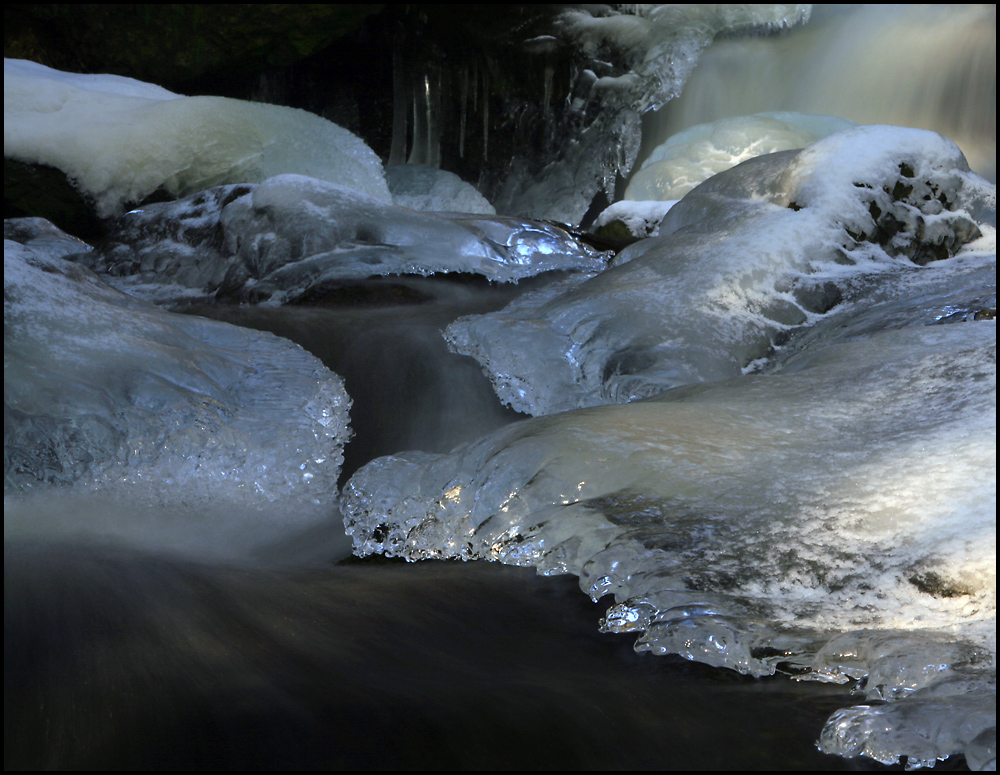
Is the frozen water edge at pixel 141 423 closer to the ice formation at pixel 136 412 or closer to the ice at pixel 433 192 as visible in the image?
the ice formation at pixel 136 412

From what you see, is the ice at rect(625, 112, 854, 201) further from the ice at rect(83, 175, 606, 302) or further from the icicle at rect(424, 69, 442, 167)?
the ice at rect(83, 175, 606, 302)

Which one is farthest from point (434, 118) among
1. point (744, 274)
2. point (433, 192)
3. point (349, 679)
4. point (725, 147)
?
→ point (349, 679)

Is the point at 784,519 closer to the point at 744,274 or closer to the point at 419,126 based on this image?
the point at 744,274

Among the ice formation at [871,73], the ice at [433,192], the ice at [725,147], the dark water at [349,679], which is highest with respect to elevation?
the ice formation at [871,73]

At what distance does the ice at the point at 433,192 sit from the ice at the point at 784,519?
5215 mm

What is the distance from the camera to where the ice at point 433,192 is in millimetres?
6836

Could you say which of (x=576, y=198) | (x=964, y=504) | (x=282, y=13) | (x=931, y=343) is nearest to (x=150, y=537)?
(x=964, y=504)

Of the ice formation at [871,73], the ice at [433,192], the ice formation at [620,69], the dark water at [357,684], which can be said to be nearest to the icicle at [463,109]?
the ice at [433,192]

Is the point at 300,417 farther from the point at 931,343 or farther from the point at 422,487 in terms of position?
the point at 931,343

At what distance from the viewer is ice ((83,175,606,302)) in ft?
11.5

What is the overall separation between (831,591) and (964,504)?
0.26 metres

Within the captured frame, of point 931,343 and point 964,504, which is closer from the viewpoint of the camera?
point 964,504

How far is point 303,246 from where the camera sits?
3.54 m

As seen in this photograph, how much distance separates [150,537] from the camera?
158 cm
